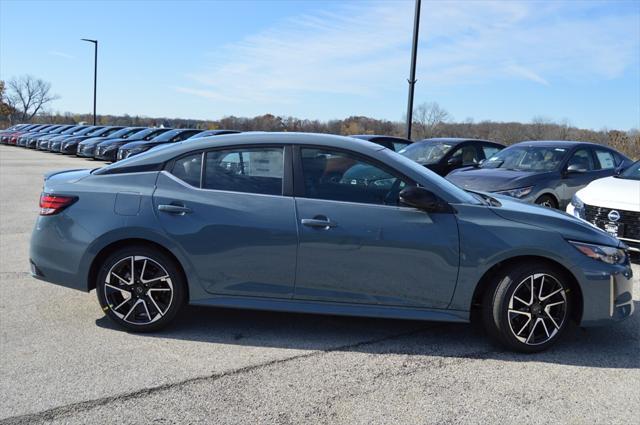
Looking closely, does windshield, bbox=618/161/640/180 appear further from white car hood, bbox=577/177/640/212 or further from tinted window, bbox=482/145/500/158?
tinted window, bbox=482/145/500/158

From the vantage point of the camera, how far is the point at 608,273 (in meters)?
4.19

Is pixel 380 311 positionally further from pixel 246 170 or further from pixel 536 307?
pixel 246 170

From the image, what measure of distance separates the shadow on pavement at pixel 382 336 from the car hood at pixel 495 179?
4.09 meters

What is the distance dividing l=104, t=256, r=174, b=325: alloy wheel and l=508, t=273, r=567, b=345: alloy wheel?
8.41ft

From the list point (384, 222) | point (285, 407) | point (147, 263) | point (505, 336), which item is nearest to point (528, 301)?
point (505, 336)

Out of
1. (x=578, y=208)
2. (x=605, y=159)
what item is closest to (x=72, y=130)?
(x=605, y=159)

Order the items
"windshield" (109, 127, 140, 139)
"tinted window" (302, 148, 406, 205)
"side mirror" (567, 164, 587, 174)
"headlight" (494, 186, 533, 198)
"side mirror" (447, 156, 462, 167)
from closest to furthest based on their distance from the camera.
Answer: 1. "tinted window" (302, 148, 406, 205)
2. "headlight" (494, 186, 533, 198)
3. "side mirror" (567, 164, 587, 174)
4. "side mirror" (447, 156, 462, 167)
5. "windshield" (109, 127, 140, 139)

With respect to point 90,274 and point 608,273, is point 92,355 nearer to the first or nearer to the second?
point 90,274

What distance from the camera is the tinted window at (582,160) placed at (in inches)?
384

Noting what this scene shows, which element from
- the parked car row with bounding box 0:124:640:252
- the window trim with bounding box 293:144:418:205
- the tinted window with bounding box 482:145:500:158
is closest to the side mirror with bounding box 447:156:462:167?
the parked car row with bounding box 0:124:640:252

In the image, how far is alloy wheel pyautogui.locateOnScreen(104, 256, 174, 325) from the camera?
4.35m

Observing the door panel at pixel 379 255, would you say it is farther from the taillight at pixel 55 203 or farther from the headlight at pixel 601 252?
the taillight at pixel 55 203

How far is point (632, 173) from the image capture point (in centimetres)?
809

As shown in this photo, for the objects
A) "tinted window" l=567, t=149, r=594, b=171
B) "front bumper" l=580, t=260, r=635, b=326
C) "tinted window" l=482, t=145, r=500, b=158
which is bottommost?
"front bumper" l=580, t=260, r=635, b=326
